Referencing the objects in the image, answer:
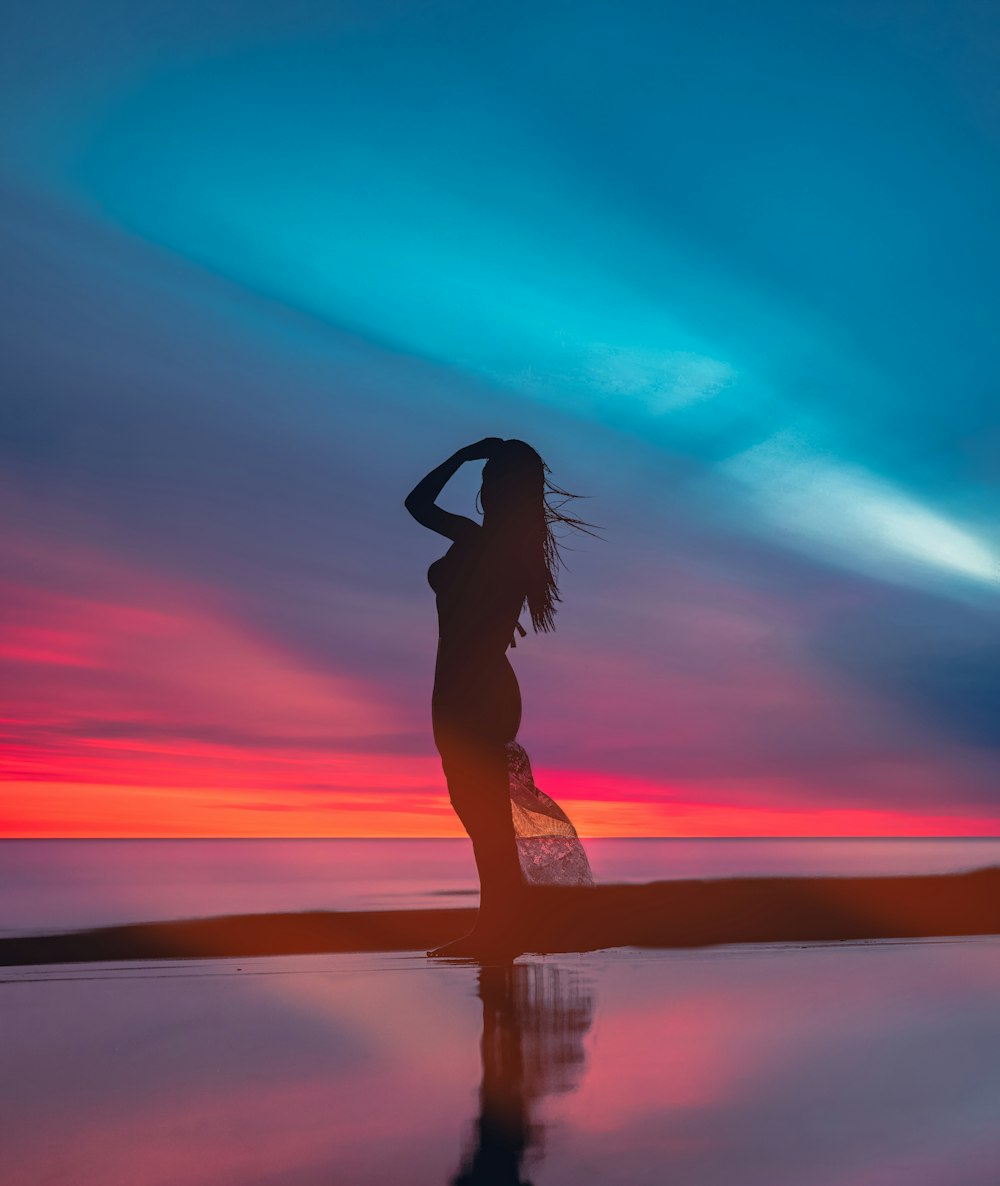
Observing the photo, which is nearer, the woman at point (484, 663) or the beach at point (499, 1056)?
the beach at point (499, 1056)

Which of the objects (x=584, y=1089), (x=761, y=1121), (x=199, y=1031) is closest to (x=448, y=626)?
(x=199, y=1031)

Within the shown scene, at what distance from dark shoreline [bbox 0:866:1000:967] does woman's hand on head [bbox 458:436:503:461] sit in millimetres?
3014

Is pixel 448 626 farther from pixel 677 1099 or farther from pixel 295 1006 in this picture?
pixel 677 1099

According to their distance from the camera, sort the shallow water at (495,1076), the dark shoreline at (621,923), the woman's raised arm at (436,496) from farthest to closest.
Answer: the dark shoreline at (621,923), the woman's raised arm at (436,496), the shallow water at (495,1076)

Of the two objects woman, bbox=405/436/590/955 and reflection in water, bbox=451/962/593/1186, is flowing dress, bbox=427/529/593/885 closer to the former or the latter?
woman, bbox=405/436/590/955

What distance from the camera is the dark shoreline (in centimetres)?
782

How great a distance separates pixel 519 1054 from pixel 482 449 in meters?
3.75

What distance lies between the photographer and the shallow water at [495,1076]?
127 inches

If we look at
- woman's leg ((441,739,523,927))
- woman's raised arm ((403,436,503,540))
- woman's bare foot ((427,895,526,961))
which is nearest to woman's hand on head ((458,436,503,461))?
woman's raised arm ((403,436,503,540))

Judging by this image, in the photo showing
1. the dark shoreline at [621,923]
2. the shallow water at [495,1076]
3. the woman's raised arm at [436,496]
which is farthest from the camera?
the dark shoreline at [621,923]

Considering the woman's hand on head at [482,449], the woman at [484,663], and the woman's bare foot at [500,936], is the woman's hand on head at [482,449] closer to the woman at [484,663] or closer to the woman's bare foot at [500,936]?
the woman at [484,663]

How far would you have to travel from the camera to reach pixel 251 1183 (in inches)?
120

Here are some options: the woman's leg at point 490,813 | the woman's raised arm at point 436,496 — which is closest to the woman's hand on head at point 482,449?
the woman's raised arm at point 436,496

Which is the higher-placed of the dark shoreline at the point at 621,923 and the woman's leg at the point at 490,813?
the woman's leg at the point at 490,813
